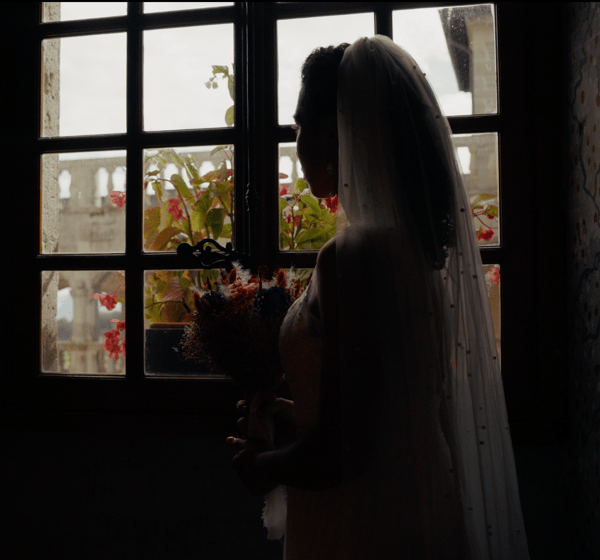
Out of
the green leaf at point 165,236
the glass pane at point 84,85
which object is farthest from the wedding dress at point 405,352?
the glass pane at point 84,85

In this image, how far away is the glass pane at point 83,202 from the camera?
1.68 metres

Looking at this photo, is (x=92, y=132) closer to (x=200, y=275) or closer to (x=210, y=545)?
(x=200, y=275)

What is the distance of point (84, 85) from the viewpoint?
172cm

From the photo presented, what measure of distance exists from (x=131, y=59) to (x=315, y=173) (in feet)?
3.48

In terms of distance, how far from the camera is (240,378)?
1007mm

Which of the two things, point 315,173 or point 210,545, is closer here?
point 315,173

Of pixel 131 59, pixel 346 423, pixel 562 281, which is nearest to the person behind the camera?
pixel 346 423

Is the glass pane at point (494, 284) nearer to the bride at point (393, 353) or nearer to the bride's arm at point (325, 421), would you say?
the bride at point (393, 353)

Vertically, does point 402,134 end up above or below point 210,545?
above

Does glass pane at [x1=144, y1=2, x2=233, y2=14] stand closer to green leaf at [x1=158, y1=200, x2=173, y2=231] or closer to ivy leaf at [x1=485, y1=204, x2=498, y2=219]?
green leaf at [x1=158, y1=200, x2=173, y2=231]

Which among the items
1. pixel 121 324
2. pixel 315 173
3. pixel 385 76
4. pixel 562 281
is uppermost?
pixel 385 76

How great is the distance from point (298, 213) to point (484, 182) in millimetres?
592

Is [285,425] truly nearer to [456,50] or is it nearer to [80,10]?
[456,50]

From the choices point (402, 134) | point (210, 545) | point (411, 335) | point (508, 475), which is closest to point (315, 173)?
point (402, 134)
